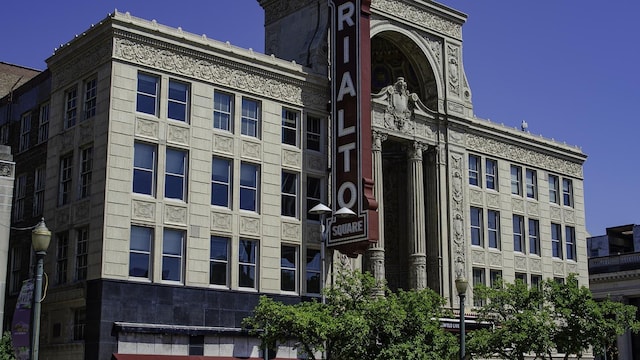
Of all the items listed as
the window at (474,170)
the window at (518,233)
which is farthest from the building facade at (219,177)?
the window at (518,233)

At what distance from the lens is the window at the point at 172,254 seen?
119 ft

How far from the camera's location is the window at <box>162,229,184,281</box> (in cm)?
3628

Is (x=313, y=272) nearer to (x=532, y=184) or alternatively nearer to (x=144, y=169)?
(x=144, y=169)

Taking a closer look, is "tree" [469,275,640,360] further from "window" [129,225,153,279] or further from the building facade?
"window" [129,225,153,279]

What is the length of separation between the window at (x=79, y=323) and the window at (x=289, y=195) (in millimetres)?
10222

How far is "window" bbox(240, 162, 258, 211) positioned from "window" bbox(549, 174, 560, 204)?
2450 cm

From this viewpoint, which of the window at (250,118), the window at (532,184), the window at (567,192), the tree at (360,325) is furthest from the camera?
the window at (567,192)

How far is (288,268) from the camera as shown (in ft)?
133

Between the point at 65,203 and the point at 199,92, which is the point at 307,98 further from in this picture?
the point at 65,203

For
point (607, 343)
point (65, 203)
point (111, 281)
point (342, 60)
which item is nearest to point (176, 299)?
point (111, 281)

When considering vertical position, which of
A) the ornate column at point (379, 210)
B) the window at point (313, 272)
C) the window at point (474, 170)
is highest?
the window at point (474, 170)

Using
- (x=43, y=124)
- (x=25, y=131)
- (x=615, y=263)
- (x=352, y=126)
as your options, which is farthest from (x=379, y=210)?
(x=615, y=263)

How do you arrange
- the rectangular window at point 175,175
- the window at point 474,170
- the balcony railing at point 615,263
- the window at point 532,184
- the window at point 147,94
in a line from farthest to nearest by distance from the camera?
the balcony railing at point 615,263 < the window at point 532,184 < the window at point 474,170 < the rectangular window at point 175,175 < the window at point 147,94

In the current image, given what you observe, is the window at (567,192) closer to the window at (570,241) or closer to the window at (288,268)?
the window at (570,241)
